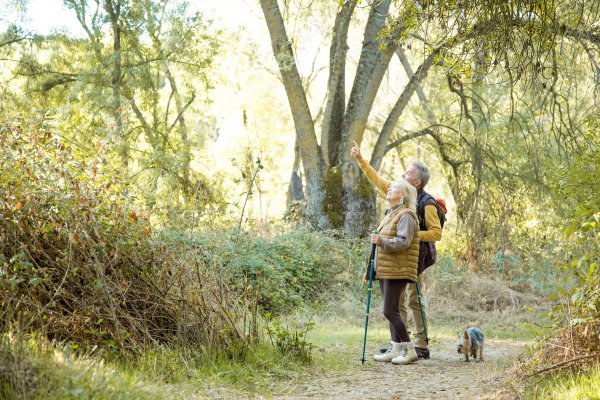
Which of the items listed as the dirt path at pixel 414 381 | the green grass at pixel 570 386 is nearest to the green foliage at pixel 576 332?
the green grass at pixel 570 386

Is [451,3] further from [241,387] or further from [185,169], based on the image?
[185,169]

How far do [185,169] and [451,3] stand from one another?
519 inches

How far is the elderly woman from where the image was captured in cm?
718

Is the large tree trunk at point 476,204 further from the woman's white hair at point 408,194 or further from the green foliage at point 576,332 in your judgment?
the green foliage at point 576,332

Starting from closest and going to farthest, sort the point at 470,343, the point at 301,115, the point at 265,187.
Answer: the point at 470,343
the point at 301,115
the point at 265,187

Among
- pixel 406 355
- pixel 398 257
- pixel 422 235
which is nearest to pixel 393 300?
pixel 398 257

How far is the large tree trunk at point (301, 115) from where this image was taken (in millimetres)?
14211

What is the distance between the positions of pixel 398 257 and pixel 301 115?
8.17 meters

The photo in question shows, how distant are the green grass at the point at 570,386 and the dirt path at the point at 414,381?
1.58 feet

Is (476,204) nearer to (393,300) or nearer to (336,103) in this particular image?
(336,103)

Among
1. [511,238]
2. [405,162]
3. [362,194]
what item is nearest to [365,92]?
[362,194]

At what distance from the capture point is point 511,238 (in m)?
17.2

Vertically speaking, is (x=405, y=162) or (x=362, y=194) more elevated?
(x=405, y=162)

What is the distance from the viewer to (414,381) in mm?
6598
